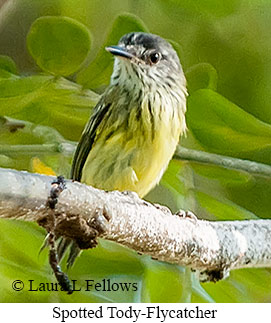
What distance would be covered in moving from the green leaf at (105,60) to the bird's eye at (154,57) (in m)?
0.07

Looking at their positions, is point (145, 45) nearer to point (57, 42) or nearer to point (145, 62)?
point (145, 62)

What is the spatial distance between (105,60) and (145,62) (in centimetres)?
8

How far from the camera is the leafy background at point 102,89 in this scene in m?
0.97

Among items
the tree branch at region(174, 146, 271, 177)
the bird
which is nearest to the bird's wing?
the bird

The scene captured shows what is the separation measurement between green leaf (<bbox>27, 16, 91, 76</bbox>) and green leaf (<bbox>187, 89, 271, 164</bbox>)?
7.4 inches

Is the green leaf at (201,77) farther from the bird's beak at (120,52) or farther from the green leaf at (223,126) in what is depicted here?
the bird's beak at (120,52)

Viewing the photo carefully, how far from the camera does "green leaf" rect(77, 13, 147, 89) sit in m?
0.97

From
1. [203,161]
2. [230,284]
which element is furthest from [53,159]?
[230,284]

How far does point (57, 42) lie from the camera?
3.18ft

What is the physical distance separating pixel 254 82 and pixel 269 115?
0.06 metres

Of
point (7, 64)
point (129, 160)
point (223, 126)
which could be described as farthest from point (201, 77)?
point (7, 64)

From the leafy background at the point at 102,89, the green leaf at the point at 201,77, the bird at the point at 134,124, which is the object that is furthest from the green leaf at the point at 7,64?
the green leaf at the point at 201,77

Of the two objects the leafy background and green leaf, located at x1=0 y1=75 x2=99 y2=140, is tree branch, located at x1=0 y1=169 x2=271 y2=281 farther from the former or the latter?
green leaf, located at x1=0 y1=75 x2=99 y2=140
